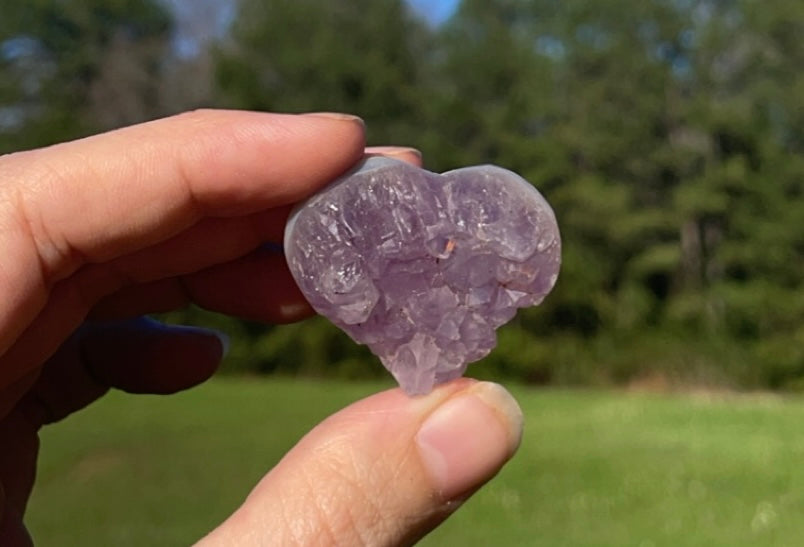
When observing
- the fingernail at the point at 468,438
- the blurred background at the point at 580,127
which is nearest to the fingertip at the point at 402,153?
the fingernail at the point at 468,438

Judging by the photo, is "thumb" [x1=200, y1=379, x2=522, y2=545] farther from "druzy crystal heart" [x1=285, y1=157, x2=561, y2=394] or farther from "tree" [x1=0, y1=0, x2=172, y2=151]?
"tree" [x1=0, y1=0, x2=172, y2=151]

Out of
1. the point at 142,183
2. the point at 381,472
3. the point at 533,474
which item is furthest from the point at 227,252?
the point at 533,474

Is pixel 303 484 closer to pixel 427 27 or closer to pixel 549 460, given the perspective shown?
pixel 549 460

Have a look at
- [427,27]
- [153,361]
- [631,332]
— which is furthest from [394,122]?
[153,361]

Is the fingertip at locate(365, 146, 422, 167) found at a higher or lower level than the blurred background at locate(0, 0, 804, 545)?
higher

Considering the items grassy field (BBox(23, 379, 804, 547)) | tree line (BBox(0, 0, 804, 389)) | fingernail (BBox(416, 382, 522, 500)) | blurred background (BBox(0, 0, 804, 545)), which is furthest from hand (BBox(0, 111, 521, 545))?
tree line (BBox(0, 0, 804, 389))

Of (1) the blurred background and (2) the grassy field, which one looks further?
(1) the blurred background
